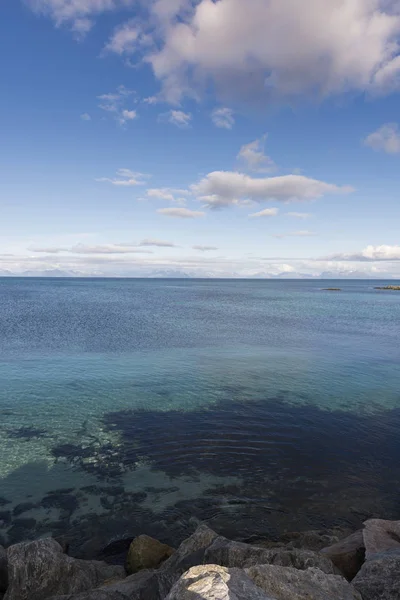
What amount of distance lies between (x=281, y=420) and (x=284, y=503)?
9.46 meters

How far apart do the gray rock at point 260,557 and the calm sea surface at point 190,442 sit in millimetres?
4910

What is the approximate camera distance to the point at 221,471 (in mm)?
20281

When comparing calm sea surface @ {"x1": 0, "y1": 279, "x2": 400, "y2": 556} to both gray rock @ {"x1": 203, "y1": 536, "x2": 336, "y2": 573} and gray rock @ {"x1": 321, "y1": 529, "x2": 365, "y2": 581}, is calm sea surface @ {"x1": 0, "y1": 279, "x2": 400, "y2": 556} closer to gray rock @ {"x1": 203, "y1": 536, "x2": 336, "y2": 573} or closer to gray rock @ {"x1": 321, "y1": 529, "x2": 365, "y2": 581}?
gray rock @ {"x1": 321, "y1": 529, "x2": 365, "y2": 581}

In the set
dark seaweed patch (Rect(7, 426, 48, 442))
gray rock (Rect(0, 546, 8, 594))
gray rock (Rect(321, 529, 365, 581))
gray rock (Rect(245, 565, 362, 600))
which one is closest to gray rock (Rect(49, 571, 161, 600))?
gray rock (Rect(0, 546, 8, 594))

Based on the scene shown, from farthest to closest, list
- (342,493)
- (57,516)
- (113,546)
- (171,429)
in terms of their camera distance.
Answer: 1. (171,429)
2. (342,493)
3. (57,516)
4. (113,546)

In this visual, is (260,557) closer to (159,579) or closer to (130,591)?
(159,579)

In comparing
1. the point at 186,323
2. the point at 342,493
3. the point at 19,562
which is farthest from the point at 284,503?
the point at 186,323

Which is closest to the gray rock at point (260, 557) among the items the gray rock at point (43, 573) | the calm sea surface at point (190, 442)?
the gray rock at point (43, 573)

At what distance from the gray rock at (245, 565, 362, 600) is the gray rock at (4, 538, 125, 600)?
6.69m

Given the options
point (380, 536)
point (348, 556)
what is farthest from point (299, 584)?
point (380, 536)

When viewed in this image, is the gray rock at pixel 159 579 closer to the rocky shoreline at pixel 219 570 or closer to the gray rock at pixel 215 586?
the rocky shoreline at pixel 219 570

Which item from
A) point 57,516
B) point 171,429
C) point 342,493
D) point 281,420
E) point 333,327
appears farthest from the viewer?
point 333,327

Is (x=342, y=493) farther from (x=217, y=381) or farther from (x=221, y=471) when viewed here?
(x=217, y=381)

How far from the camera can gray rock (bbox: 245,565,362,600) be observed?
8.38 m
